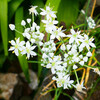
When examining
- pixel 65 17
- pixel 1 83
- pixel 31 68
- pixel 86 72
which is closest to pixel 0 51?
pixel 1 83

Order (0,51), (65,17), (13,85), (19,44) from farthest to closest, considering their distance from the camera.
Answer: (13,85)
(0,51)
(65,17)
(19,44)

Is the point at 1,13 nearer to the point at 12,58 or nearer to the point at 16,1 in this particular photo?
the point at 16,1

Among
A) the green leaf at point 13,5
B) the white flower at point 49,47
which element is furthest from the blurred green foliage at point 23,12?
the white flower at point 49,47

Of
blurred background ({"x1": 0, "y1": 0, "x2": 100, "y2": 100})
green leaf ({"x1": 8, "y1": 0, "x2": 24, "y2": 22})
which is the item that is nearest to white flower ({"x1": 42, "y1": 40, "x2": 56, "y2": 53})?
blurred background ({"x1": 0, "y1": 0, "x2": 100, "y2": 100})

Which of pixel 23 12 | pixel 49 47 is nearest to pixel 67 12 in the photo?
pixel 23 12

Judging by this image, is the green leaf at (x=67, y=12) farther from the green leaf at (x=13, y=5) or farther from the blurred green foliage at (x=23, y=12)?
the green leaf at (x=13, y=5)

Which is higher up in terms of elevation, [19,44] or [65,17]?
[65,17]

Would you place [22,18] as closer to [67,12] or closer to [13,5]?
[13,5]

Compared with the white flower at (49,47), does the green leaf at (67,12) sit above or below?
above
